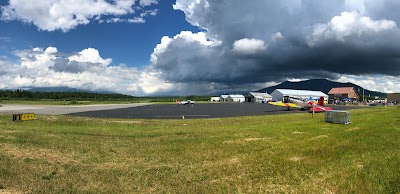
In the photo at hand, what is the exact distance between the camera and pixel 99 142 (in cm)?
2136

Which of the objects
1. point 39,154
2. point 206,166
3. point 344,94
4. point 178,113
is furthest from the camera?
point 344,94

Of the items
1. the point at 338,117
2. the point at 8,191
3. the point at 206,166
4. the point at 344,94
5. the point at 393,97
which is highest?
the point at 344,94

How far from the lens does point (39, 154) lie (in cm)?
1652

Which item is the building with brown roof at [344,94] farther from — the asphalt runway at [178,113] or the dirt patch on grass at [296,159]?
the dirt patch on grass at [296,159]

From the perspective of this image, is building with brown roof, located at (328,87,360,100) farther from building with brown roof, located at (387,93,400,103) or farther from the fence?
the fence

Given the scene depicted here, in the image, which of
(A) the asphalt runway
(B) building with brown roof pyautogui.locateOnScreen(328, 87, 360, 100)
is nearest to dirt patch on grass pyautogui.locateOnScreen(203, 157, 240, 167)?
(A) the asphalt runway

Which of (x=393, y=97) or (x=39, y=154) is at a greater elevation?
(x=393, y=97)

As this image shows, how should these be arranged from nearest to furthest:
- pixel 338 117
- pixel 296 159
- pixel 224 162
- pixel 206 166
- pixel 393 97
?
pixel 206 166
pixel 296 159
pixel 224 162
pixel 338 117
pixel 393 97

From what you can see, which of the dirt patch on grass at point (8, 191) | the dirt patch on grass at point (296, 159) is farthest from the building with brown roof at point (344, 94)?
the dirt patch on grass at point (8, 191)

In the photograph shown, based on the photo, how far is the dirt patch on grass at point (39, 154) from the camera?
610 inches

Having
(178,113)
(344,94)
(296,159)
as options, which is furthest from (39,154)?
(344,94)

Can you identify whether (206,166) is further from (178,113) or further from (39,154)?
(178,113)

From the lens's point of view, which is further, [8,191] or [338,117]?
[338,117]

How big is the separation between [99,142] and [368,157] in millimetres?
17619
